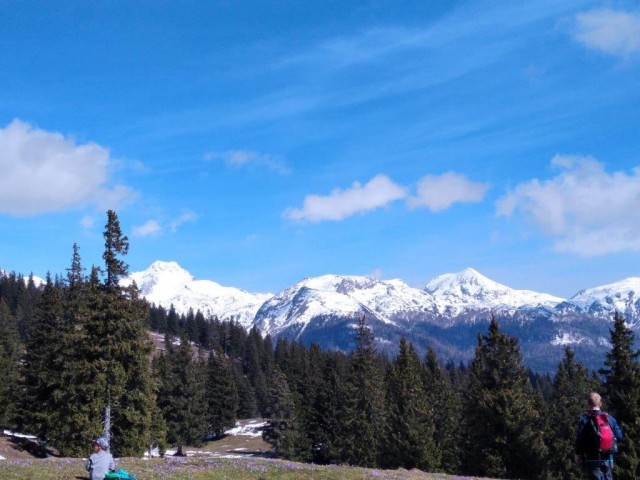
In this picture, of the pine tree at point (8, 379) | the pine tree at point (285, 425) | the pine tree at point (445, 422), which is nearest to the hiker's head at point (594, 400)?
the pine tree at point (445, 422)

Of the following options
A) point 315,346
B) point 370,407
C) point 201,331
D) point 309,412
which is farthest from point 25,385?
point 201,331

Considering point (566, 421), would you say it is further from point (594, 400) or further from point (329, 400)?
point (594, 400)

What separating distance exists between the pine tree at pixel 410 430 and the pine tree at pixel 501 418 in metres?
7.00

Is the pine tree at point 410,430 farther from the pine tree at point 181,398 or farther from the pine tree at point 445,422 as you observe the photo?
the pine tree at point 181,398

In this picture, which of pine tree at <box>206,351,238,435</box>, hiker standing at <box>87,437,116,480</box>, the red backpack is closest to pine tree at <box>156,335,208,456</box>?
pine tree at <box>206,351,238,435</box>

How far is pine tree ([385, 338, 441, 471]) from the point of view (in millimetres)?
54344

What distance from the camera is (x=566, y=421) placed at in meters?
52.8

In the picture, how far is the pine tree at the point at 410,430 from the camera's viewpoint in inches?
2140

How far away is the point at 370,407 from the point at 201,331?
13720 cm

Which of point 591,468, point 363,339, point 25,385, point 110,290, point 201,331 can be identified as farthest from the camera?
point 201,331

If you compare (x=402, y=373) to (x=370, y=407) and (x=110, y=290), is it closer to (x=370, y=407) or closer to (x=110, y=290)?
(x=370, y=407)

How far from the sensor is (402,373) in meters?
58.9

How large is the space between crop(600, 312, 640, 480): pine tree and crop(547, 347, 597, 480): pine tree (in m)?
7.90

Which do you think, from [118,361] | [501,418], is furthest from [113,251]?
[501,418]
